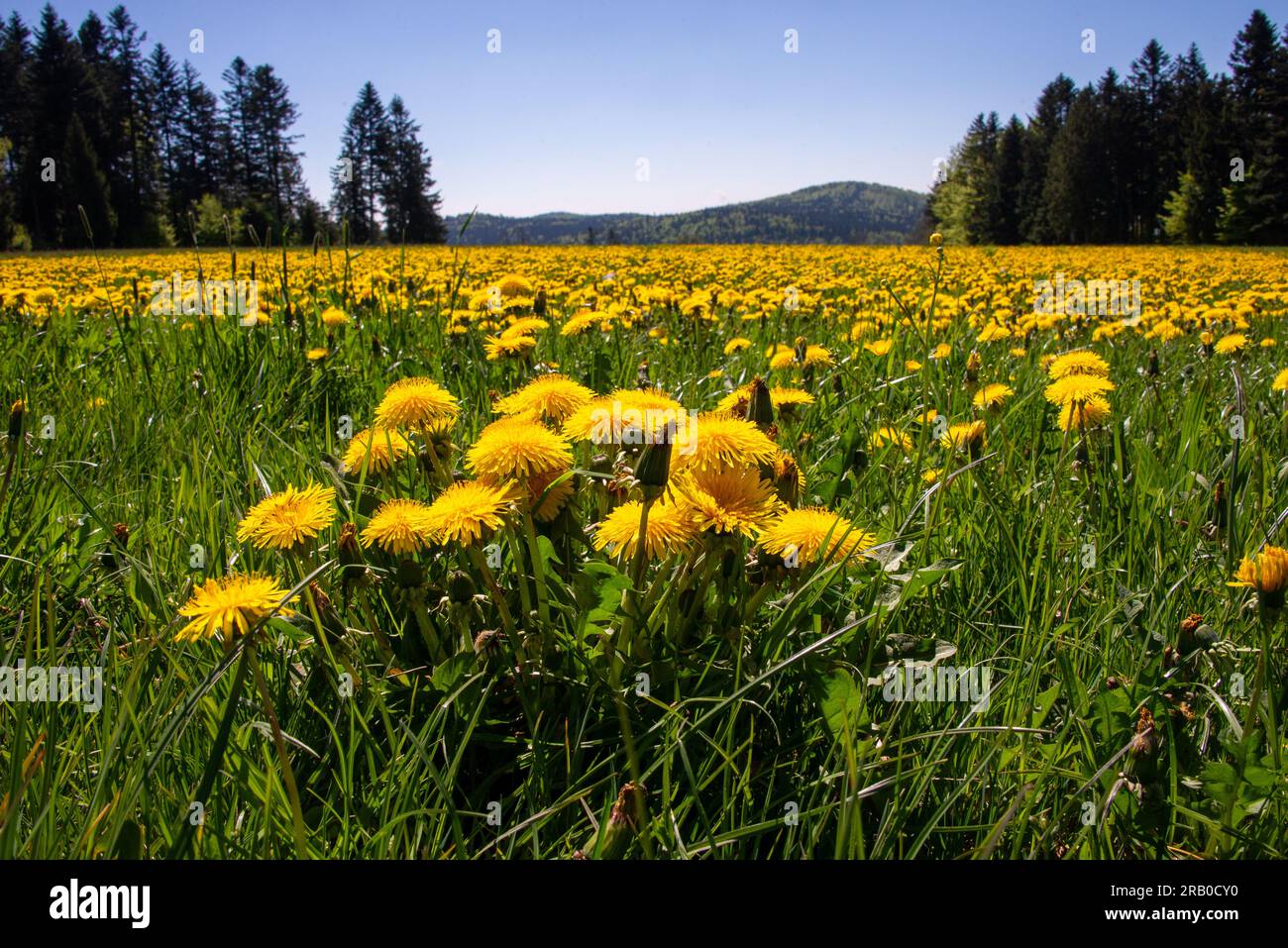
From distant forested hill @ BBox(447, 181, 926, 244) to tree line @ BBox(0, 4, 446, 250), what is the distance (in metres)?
37.1

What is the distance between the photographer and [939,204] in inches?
1857

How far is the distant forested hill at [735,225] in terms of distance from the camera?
355 ft

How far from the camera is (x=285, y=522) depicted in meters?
1.11

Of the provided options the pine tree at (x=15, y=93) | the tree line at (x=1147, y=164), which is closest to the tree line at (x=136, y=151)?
the pine tree at (x=15, y=93)

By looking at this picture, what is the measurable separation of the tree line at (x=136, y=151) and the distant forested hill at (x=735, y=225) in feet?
122

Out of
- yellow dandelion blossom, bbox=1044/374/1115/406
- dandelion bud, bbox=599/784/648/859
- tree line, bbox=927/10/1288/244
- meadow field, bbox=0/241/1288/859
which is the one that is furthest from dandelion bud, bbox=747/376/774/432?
tree line, bbox=927/10/1288/244

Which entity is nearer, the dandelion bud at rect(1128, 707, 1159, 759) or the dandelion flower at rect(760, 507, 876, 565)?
the dandelion bud at rect(1128, 707, 1159, 759)

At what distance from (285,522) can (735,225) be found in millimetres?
131877

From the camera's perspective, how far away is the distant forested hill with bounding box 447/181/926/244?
10825 cm

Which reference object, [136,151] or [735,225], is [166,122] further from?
[735,225]

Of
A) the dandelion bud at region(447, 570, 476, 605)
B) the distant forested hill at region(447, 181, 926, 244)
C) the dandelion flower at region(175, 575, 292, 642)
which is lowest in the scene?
the dandelion bud at region(447, 570, 476, 605)

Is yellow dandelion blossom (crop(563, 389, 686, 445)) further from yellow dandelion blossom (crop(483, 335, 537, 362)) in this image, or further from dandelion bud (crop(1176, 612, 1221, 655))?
yellow dandelion blossom (crop(483, 335, 537, 362))

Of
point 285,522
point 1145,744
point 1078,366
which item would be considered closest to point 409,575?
point 285,522
